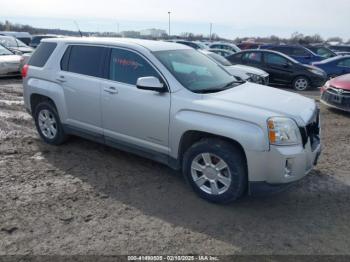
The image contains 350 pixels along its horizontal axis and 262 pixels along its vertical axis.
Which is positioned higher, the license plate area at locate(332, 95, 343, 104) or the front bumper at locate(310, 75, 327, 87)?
the license plate area at locate(332, 95, 343, 104)

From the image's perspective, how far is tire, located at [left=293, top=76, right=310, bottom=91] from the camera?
487 inches

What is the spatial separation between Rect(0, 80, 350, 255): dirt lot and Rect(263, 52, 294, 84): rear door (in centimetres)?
765

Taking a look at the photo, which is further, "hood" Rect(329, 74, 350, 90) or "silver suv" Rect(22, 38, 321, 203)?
"hood" Rect(329, 74, 350, 90)

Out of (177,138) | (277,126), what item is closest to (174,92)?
(177,138)

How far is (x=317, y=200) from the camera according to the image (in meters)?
4.10

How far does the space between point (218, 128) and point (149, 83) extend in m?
0.99

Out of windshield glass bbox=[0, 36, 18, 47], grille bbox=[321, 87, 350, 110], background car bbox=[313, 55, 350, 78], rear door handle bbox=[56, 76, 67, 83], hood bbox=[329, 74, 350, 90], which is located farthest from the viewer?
windshield glass bbox=[0, 36, 18, 47]

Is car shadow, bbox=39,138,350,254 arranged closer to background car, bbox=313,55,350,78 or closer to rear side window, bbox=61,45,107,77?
rear side window, bbox=61,45,107,77

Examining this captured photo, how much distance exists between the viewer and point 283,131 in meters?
3.47

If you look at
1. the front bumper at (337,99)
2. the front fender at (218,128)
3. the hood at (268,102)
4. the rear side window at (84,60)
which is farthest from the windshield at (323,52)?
the front fender at (218,128)

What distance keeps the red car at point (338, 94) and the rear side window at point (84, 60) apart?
6197 millimetres

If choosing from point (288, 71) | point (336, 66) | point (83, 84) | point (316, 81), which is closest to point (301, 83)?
point (316, 81)

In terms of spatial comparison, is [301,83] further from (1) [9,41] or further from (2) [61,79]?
(1) [9,41]

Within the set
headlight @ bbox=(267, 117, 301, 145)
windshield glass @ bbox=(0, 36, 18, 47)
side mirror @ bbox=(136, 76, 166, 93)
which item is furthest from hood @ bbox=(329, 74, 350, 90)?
windshield glass @ bbox=(0, 36, 18, 47)
